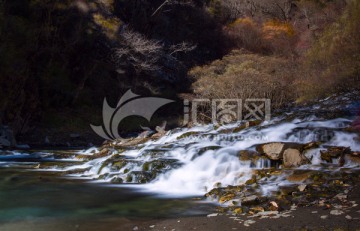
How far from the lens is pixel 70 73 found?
88.2 feet

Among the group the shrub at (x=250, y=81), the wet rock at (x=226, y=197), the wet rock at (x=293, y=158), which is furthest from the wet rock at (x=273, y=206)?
the shrub at (x=250, y=81)

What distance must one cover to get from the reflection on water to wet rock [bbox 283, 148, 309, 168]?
286 cm

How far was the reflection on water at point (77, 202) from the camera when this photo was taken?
6.56m

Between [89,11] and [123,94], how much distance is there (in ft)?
20.8

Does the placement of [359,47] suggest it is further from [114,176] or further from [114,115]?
[114,115]

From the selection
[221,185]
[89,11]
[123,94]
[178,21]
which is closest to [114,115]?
[123,94]

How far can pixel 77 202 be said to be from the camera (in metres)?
7.45

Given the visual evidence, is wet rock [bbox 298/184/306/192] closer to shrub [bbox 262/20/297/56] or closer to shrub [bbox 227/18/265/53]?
shrub [bbox 262/20/297/56]

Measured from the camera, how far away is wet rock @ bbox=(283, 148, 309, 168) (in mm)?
9241

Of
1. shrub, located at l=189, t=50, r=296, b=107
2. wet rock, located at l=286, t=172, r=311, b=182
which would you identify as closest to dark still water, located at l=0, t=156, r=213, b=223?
wet rock, located at l=286, t=172, r=311, b=182

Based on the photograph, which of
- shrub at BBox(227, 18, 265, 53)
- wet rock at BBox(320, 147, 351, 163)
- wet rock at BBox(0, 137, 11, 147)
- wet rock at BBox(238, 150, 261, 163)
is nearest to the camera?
wet rock at BBox(320, 147, 351, 163)

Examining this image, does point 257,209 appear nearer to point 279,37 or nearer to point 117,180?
point 117,180

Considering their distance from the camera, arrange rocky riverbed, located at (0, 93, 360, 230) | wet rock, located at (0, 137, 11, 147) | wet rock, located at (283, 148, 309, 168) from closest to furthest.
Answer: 1. rocky riverbed, located at (0, 93, 360, 230)
2. wet rock, located at (283, 148, 309, 168)
3. wet rock, located at (0, 137, 11, 147)

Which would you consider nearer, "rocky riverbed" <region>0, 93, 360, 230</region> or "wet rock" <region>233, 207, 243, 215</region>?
"wet rock" <region>233, 207, 243, 215</region>
